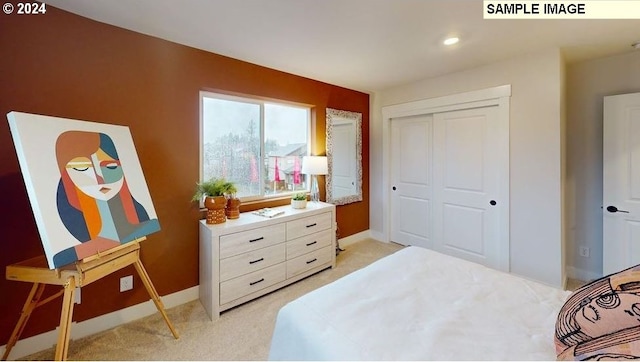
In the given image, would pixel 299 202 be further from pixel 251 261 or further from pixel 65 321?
pixel 65 321

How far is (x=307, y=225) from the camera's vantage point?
114 inches

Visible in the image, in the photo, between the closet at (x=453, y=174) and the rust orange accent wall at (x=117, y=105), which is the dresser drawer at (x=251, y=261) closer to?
the rust orange accent wall at (x=117, y=105)

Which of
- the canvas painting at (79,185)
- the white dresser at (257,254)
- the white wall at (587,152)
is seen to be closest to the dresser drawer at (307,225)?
the white dresser at (257,254)

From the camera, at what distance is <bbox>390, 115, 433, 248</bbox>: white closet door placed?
12.1ft

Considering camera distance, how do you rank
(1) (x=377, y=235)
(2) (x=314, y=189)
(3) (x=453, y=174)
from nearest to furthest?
(3) (x=453, y=174) → (2) (x=314, y=189) → (1) (x=377, y=235)

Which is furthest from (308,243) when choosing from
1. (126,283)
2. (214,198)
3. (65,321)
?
(65,321)

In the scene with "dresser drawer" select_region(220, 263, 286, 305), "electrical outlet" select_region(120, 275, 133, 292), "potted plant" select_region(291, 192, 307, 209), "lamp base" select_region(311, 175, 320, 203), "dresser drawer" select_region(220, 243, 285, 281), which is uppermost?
"lamp base" select_region(311, 175, 320, 203)

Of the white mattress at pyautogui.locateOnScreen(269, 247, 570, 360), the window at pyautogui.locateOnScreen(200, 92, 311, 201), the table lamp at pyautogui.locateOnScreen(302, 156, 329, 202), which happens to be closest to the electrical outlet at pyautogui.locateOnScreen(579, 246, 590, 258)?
the white mattress at pyautogui.locateOnScreen(269, 247, 570, 360)

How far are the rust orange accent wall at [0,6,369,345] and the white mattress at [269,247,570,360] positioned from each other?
164 cm

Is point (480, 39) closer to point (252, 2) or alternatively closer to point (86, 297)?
point (252, 2)

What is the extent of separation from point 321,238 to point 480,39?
2515mm

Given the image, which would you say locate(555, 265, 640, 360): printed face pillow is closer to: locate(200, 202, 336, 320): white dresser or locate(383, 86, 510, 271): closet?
locate(200, 202, 336, 320): white dresser

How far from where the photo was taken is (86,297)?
1984 millimetres

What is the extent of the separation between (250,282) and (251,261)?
19 cm
